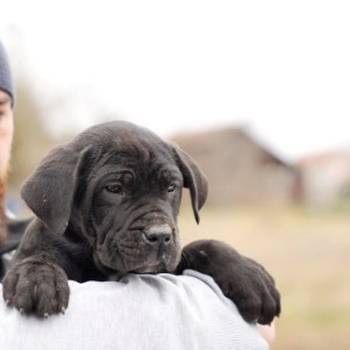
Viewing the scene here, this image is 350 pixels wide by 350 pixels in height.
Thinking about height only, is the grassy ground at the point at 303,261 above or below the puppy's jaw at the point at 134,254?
below

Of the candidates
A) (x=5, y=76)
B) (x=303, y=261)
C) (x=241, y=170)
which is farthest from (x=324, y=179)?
(x=5, y=76)

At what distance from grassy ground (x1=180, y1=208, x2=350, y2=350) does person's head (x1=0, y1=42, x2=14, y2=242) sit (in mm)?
2020

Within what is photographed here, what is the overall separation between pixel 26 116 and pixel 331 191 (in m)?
25.7

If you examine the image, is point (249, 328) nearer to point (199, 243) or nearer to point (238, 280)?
point (238, 280)

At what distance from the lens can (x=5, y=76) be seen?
4.63 meters

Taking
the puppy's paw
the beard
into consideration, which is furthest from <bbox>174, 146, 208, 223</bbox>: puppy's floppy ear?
the beard

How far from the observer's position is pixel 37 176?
329 centimetres

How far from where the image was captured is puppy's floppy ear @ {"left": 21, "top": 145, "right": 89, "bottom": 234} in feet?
10.5

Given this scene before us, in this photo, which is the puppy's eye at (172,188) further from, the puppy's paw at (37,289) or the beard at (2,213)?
the beard at (2,213)

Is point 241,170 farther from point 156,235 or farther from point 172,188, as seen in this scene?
point 156,235

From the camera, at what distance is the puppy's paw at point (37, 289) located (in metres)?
2.75

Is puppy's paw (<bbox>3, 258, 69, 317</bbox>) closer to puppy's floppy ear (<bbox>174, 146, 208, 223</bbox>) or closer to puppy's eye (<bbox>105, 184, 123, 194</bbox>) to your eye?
puppy's eye (<bbox>105, 184, 123, 194</bbox>)

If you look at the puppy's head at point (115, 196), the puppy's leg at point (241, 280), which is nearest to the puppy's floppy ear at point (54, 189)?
the puppy's head at point (115, 196)

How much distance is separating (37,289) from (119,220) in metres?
0.53
